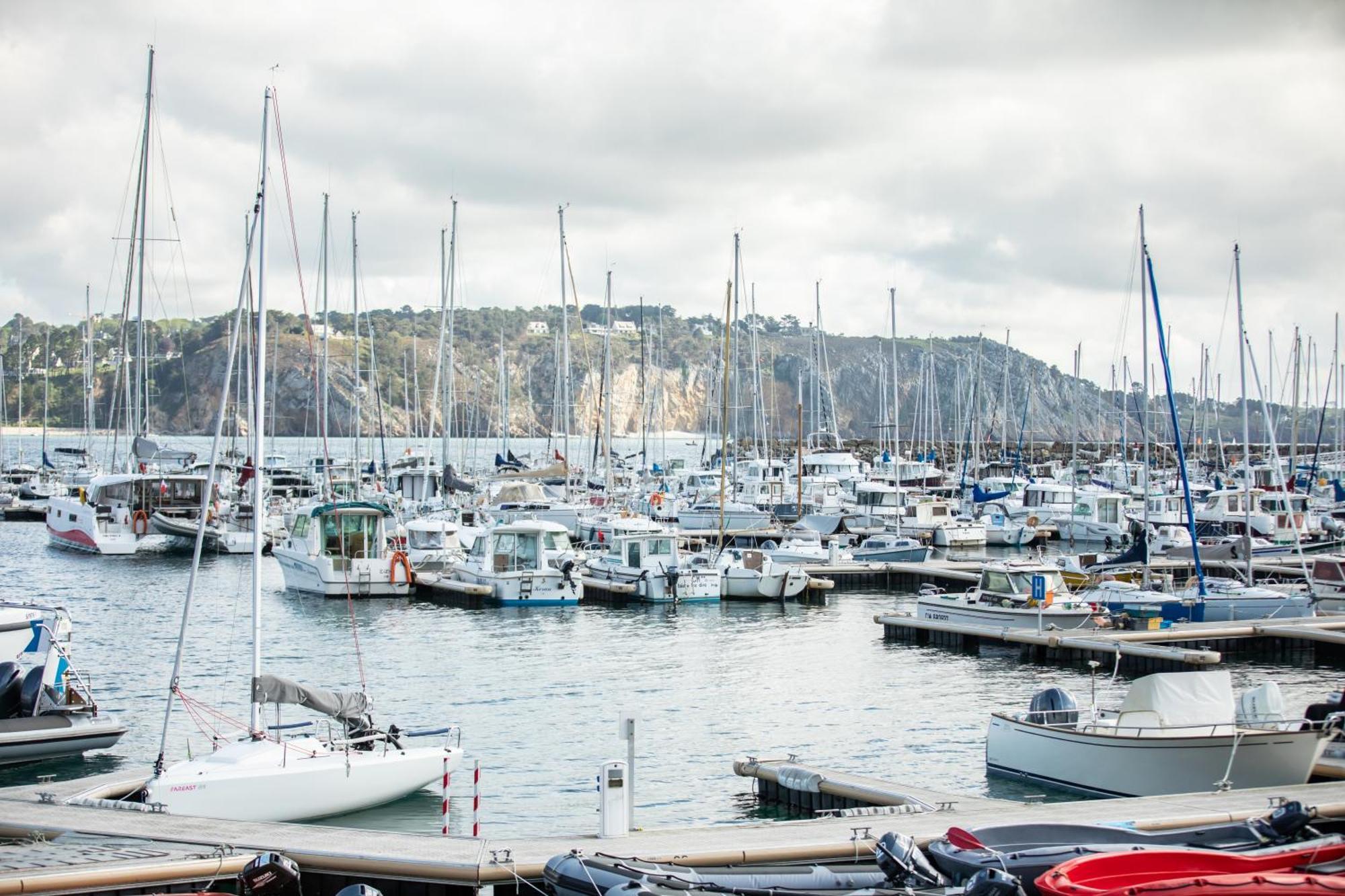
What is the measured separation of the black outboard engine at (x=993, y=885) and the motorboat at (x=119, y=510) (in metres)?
53.1

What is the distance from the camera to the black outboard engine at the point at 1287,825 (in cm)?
1480

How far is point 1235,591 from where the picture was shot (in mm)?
39875

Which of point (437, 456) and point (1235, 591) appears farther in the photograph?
point (437, 456)

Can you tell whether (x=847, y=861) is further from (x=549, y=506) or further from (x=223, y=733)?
(x=549, y=506)

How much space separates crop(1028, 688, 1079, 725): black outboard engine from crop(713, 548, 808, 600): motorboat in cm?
2375

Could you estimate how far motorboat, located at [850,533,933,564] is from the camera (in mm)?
56750

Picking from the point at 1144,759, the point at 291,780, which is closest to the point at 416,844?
the point at 291,780

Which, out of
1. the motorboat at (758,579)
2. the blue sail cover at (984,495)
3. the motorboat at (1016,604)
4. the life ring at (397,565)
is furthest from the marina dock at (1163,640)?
the blue sail cover at (984,495)

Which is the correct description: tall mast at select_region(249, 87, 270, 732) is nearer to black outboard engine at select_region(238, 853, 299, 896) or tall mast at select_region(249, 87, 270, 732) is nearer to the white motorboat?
black outboard engine at select_region(238, 853, 299, 896)

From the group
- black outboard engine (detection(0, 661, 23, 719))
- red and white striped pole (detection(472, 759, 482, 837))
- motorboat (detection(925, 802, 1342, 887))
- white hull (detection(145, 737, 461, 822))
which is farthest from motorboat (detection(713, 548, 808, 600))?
motorboat (detection(925, 802, 1342, 887))

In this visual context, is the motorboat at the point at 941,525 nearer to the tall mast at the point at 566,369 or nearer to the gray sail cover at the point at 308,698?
the tall mast at the point at 566,369

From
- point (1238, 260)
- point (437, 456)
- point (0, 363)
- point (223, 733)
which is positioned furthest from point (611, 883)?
point (437, 456)

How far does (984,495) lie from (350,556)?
45.1 meters

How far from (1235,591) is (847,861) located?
2906 centimetres
